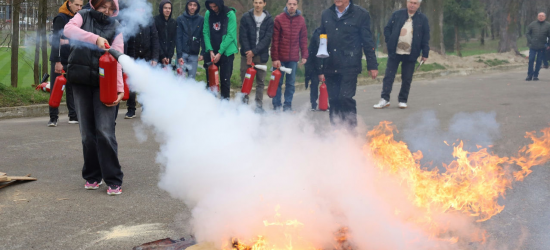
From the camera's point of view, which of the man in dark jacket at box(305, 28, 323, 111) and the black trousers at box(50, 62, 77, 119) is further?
the man in dark jacket at box(305, 28, 323, 111)

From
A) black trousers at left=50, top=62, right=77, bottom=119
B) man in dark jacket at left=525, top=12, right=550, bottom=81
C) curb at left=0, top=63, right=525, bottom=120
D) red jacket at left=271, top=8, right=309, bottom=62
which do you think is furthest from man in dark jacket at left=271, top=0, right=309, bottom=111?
man in dark jacket at left=525, top=12, right=550, bottom=81

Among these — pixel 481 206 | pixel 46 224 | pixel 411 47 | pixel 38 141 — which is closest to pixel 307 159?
pixel 481 206

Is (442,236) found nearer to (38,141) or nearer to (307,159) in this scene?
(307,159)

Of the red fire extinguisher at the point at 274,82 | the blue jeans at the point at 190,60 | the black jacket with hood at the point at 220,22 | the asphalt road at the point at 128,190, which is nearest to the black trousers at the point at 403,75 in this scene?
the asphalt road at the point at 128,190

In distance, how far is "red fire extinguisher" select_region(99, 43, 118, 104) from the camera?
15.8ft

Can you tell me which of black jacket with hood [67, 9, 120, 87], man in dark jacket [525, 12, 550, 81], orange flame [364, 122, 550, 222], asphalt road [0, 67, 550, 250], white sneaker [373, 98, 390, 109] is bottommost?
asphalt road [0, 67, 550, 250]

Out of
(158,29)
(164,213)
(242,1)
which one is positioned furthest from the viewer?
(242,1)

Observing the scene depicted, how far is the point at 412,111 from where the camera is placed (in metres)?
10.7

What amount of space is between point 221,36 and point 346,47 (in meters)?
3.33

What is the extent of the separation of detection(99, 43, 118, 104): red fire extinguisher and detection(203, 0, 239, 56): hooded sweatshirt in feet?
15.8

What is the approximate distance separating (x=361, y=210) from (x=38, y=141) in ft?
18.5

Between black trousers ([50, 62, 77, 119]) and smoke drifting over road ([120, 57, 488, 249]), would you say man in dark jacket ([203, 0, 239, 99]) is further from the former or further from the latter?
smoke drifting over road ([120, 57, 488, 249])

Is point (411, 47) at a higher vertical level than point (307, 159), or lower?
higher

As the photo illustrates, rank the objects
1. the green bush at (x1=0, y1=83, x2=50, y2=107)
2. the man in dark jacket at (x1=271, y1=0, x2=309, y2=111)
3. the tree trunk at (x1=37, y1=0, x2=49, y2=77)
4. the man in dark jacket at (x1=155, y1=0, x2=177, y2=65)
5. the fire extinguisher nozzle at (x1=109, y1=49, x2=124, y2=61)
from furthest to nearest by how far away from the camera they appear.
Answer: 1. the tree trunk at (x1=37, y1=0, x2=49, y2=77)
2. the man in dark jacket at (x1=271, y1=0, x2=309, y2=111)
3. the green bush at (x1=0, y1=83, x2=50, y2=107)
4. the man in dark jacket at (x1=155, y1=0, x2=177, y2=65)
5. the fire extinguisher nozzle at (x1=109, y1=49, x2=124, y2=61)
